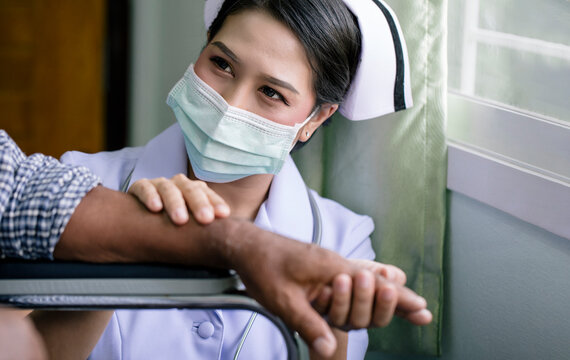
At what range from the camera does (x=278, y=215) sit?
1.29m

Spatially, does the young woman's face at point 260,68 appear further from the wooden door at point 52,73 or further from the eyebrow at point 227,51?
the wooden door at point 52,73

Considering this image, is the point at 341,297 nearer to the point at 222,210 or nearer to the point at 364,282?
the point at 364,282

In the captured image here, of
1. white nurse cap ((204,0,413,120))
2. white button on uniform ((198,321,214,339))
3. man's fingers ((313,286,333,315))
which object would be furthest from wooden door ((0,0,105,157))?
man's fingers ((313,286,333,315))

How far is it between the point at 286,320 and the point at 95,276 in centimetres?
22

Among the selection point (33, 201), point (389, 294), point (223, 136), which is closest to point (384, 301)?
point (389, 294)

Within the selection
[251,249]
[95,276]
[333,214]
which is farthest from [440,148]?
[95,276]

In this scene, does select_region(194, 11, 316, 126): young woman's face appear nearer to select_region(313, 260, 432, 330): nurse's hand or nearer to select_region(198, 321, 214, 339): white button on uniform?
select_region(198, 321, 214, 339): white button on uniform

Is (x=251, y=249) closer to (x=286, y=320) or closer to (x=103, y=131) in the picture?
(x=286, y=320)

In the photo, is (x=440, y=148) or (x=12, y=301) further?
(x=440, y=148)

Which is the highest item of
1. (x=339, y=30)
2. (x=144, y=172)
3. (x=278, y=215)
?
(x=339, y=30)

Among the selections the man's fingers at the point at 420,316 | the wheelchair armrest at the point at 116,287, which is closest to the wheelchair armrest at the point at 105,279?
the wheelchair armrest at the point at 116,287

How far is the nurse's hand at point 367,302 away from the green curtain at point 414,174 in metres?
0.73

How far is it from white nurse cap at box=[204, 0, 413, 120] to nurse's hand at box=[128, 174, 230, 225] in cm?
66

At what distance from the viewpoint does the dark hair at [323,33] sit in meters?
1.22
